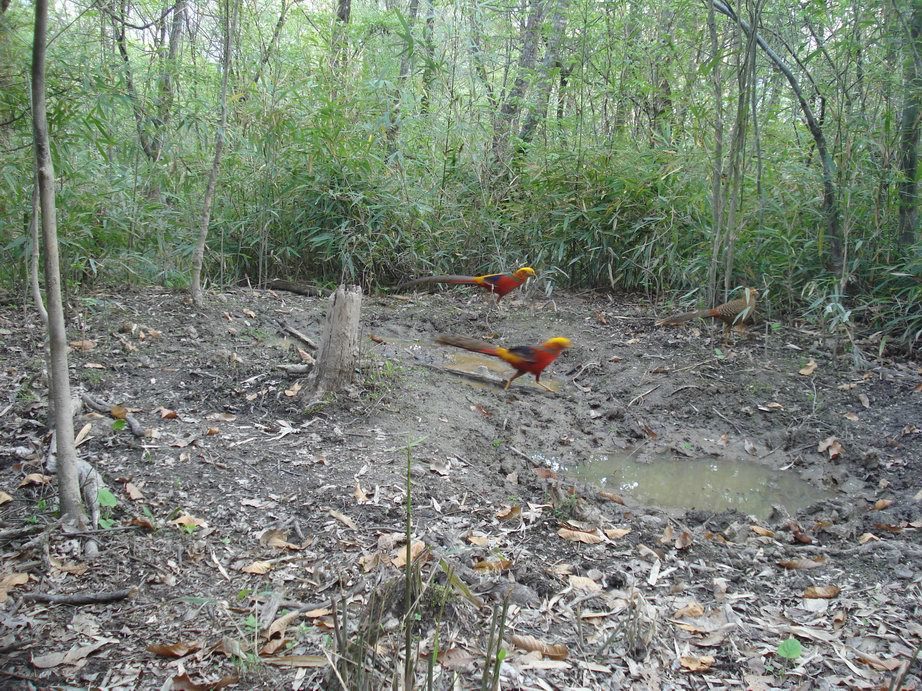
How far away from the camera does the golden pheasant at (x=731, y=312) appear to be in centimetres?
470

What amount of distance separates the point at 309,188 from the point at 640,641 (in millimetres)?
4738

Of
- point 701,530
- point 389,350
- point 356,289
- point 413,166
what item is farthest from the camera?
point 413,166

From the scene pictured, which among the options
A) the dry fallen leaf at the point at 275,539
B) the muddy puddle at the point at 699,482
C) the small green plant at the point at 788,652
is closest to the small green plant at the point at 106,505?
the dry fallen leaf at the point at 275,539

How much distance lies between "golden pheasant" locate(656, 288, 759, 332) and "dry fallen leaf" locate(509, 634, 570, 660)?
10.9ft

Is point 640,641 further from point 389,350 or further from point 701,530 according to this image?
point 389,350

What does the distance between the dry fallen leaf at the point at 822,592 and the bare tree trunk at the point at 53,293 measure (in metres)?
2.43

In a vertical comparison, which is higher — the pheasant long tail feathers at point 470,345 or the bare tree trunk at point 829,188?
the bare tree trunk at point 829,188

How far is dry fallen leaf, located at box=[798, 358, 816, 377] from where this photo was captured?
441 centimetres

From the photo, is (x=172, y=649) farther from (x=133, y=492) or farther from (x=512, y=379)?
(x=512, y=379)

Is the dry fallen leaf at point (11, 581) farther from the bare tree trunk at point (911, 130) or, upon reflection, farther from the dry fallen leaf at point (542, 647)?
the bare tree trunk at point (911, 130)

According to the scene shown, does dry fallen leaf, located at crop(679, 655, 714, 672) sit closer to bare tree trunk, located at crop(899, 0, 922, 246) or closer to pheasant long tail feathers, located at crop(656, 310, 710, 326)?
pheasant long tail feathers, located at crop(656, 310, 710, 326)

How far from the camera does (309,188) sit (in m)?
5.80

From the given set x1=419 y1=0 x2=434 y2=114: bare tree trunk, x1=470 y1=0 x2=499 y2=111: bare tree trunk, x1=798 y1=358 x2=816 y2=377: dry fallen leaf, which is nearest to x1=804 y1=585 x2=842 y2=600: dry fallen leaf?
x1=798 y1=358 x2=816 y2=377: dry fallen leaf

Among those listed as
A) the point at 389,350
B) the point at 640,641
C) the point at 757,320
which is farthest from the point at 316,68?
the point at 640,641
